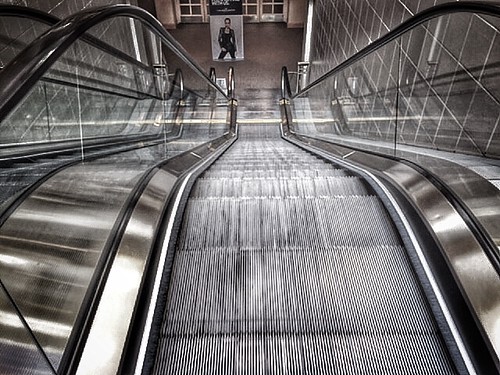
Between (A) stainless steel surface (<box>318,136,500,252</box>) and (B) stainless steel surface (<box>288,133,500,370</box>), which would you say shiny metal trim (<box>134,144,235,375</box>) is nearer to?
(B) stainless steel surface (<box>288,133,500,370</box>)

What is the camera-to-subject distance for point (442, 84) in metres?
3.90

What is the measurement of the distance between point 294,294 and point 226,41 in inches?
599

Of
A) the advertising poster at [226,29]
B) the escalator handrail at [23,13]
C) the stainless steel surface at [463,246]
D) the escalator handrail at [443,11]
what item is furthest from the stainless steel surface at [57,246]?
the advertising poster at [226,29]

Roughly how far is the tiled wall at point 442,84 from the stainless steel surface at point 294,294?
1589mm

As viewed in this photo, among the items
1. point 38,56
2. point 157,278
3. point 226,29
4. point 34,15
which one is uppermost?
point 226,29

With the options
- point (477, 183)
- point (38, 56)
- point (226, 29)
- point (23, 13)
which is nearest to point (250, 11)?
point (226, 29)

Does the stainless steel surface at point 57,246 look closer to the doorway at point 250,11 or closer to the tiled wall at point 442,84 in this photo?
the tiled wall at point 442,84

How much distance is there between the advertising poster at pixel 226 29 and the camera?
583 inches

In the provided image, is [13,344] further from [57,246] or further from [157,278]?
[157,278]

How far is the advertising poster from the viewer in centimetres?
1480

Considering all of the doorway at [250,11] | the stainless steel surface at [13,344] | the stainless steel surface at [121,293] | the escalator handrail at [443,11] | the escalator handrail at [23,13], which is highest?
the doorway at [250,11]

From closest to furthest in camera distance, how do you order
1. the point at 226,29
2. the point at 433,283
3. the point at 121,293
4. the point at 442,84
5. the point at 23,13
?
1. the point at 121,293
2. the point at 433,283
3. the point at 23,13
4. the point at 442,84
5. the point at 226,29

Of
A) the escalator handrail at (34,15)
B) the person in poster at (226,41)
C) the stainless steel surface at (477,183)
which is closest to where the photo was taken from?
the stainless steel surface at (477,183)

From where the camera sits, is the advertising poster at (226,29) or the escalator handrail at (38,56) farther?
the advertising poster at (226,29)
